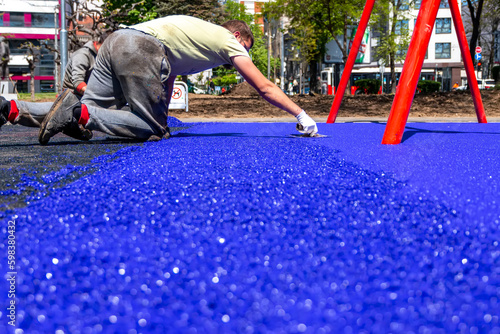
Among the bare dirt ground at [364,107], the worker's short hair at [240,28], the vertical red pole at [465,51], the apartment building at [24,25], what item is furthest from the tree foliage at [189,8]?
the worker's short hair at [240,28]

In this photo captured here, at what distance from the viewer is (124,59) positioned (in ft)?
14.0

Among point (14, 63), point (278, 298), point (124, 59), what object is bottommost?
point (278, 298)

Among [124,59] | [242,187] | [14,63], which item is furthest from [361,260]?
[14,63]

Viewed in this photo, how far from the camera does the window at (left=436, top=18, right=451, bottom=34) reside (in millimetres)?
56875

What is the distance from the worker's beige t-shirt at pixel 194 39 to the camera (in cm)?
444

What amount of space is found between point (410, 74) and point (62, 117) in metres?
2.83

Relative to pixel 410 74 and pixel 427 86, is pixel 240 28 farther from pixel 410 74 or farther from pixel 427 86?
pixel 427 86

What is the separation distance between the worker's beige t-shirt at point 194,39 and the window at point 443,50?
57657 millimetres

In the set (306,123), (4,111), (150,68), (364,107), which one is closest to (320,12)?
(364,107)

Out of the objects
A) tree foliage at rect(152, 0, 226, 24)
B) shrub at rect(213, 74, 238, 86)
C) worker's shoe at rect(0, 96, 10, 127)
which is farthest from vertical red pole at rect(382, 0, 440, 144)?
shrub at rect(213, 74, 238, 86)

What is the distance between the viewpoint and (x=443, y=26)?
5731 cm

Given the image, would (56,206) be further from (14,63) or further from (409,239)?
(14,63)

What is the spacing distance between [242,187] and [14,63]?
59.6 meters

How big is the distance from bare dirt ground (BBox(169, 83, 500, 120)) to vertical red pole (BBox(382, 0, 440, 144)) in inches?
355
